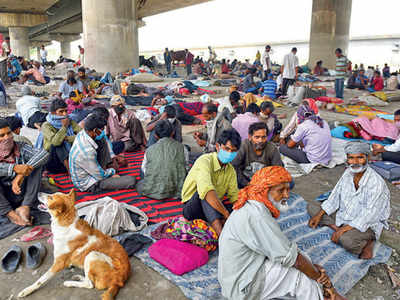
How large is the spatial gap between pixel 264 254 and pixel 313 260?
39.7 inches

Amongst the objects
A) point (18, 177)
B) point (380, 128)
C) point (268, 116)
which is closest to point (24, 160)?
point (18, 177)

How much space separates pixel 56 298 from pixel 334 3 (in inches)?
800

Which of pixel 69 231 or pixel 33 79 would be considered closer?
pixel 69 231

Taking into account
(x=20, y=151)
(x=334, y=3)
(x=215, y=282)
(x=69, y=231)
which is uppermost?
(x=334, y=3)

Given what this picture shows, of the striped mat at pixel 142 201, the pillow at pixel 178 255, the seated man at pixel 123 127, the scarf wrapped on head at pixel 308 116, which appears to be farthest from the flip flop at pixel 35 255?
the scarf wrapped on head at pixel 308 116

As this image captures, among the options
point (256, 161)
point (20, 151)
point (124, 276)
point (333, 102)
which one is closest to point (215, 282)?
point (124, 276)

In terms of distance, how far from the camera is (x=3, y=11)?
25.4 metres

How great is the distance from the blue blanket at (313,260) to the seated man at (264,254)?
14.0 inches

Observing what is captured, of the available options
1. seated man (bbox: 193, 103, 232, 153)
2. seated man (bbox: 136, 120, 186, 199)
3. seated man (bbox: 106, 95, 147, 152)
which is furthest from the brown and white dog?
seated man (bbox: 106, 95, 147, 152)

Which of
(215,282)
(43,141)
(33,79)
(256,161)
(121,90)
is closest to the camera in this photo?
(215,282)

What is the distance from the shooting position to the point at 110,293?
2.09 metres

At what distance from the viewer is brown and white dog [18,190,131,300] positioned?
2104 millimetres

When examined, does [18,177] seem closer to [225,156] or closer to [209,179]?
[209,179]

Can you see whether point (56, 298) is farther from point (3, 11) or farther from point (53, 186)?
point (3, 11)
